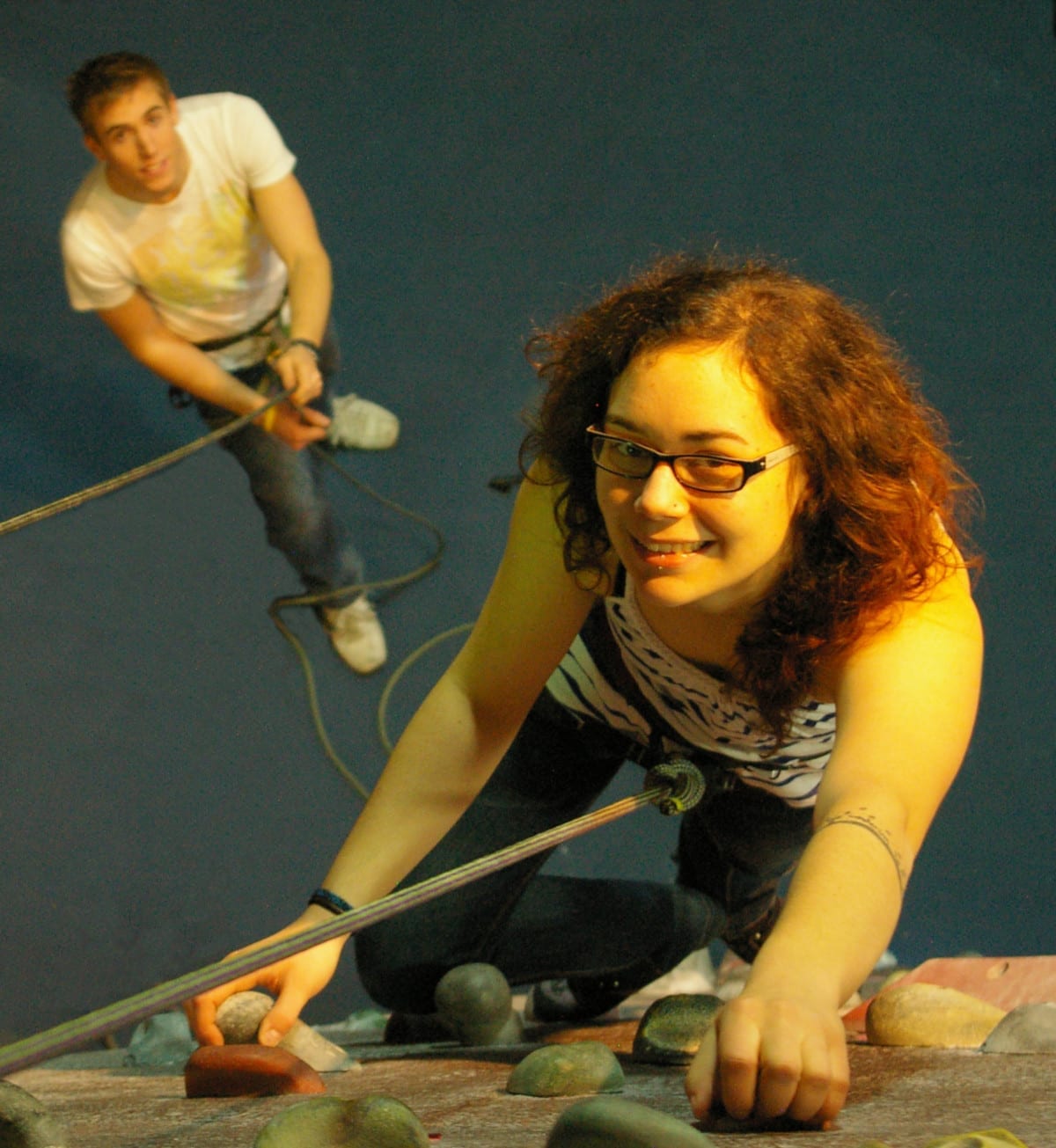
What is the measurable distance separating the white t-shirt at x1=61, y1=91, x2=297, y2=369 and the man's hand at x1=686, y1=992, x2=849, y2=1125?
180 centimetres

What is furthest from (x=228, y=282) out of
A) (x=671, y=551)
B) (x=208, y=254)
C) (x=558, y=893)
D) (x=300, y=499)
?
(x=671, y=551)

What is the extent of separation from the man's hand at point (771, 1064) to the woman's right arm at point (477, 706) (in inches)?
20.1

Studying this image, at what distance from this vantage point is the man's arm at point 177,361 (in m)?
2.21

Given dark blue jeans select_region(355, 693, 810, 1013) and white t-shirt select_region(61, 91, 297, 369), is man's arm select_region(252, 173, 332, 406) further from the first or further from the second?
dark blue jeans select_region(355, 693, 810, 1013)

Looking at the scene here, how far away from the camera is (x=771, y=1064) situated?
26.5 inches

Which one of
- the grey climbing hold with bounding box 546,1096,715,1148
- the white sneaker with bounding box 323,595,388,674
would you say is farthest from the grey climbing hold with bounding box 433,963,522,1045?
the white sneaker with bounding box 323,595,388,674

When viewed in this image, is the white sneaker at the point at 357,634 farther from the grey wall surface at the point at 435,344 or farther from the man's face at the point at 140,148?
the man's face at the point at 140,148

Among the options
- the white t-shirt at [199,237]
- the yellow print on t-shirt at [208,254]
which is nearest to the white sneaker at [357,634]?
the white t-shirt at [199,237]

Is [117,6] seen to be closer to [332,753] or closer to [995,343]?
[332,753]

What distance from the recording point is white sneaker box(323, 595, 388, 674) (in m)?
2.43

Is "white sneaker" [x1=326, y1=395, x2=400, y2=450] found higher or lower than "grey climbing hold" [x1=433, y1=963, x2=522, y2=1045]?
higher

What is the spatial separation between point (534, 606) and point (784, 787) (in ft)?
1.25

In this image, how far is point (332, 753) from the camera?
233 centimetres

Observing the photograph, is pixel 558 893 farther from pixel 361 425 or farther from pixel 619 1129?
pixel 361 425
